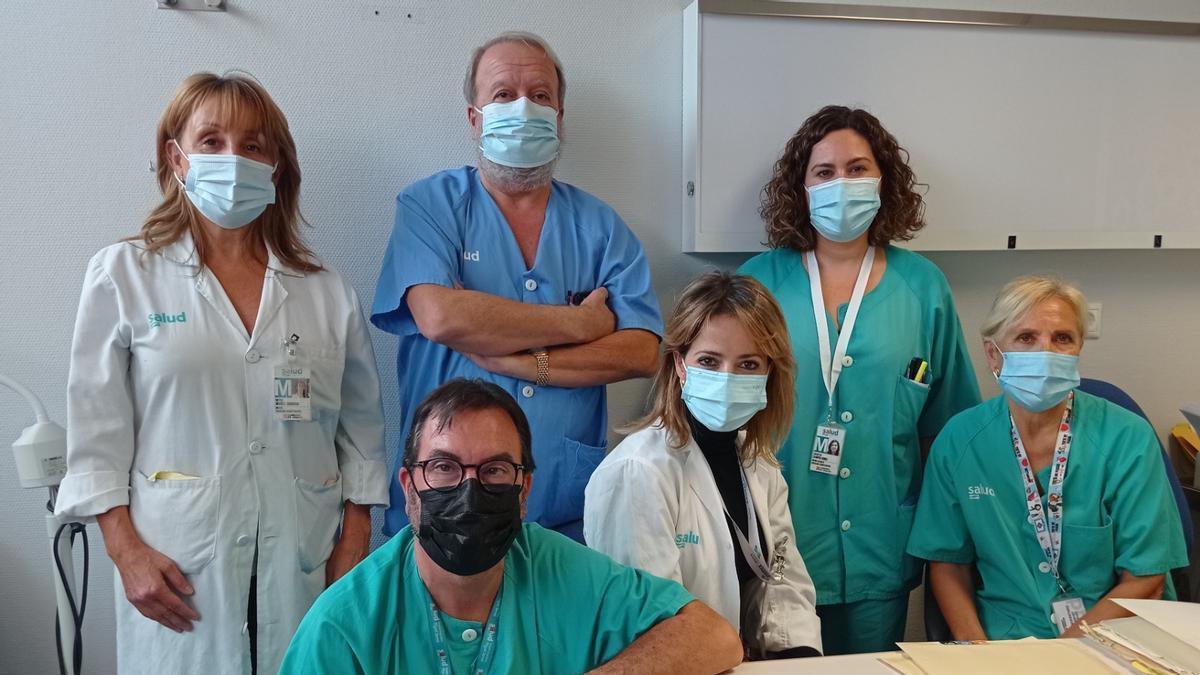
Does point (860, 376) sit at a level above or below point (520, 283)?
below

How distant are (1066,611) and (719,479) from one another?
802mm

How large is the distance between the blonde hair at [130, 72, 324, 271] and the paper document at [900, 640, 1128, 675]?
1.41 metres

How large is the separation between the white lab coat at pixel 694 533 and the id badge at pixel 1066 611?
53 cm

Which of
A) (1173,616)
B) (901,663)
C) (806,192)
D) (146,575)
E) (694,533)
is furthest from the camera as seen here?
(806,192)

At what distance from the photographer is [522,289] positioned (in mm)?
1900

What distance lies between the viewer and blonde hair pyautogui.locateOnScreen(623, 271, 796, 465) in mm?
1644

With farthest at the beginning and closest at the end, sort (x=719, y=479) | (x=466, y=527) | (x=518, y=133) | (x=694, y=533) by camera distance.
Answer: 1. (x=518, y=133)
2. (x=719, y=479)
3. (x=694, y=533)
4. (x=466, y=527)

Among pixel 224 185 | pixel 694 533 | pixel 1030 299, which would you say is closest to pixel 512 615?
pixel 694 533

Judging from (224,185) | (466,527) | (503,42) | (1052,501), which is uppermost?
(503,42)

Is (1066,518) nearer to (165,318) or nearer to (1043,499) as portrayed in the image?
(1043,499)

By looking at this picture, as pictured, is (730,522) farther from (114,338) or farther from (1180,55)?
(1180,55)

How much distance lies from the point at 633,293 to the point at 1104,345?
179cm

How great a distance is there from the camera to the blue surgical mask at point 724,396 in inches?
62.9

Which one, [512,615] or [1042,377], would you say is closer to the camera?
[512,615]
